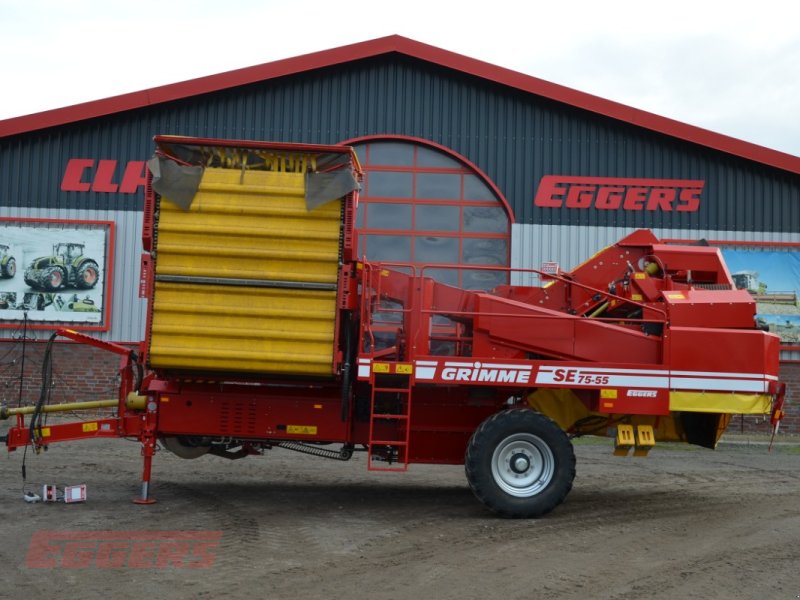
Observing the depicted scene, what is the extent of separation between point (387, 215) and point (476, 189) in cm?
196

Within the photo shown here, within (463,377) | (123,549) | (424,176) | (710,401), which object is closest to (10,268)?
(424,176)

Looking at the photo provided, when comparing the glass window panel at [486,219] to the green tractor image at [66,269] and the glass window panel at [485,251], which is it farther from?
the green tractor image at [66,269]

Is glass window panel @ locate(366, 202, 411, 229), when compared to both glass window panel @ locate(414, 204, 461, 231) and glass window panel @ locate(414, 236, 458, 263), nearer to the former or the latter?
glass window panel @ locate(414, 204, 461, 231)

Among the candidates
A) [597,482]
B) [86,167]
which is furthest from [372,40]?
[597,482]

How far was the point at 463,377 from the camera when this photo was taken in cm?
1013

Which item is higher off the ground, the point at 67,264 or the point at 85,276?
the point at 67,264

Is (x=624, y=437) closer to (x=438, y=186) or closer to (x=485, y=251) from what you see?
(x=485, y=251)

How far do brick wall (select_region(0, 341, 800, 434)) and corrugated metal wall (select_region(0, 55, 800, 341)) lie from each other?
1676 millimetres

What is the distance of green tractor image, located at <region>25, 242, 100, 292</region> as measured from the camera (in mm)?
20172

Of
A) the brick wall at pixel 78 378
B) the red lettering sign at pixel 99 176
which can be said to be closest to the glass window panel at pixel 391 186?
the red lettering sign at pixel 99 176

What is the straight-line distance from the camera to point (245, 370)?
9.91 metres

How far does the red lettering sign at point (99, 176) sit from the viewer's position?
2027cm

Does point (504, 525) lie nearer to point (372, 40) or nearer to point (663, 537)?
point (663, 537)

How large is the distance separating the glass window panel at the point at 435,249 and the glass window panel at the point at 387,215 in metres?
0.52
